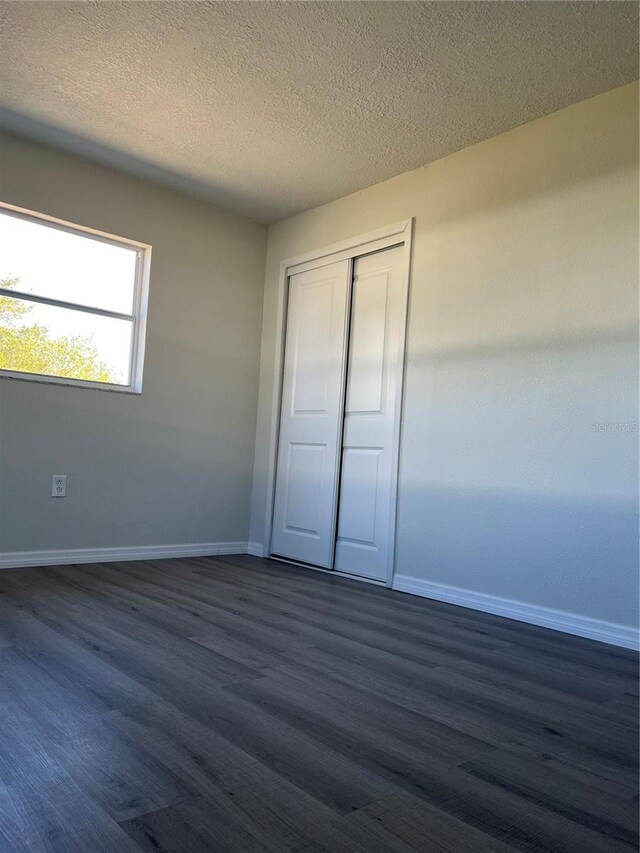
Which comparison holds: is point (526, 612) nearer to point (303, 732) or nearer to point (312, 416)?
point (303, 732)

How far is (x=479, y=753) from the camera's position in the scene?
1.56 m

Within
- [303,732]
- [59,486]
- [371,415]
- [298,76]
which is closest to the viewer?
[303,732]

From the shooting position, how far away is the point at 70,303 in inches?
152

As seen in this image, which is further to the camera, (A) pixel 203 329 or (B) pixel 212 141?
(A) pixel 203 329

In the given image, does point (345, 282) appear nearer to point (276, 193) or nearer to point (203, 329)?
point (276, 193)

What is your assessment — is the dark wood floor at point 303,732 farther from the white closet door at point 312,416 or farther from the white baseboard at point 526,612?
the white closet door at point 312,416

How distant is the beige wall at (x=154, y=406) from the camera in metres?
3.70

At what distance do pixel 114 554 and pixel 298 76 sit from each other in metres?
2.87

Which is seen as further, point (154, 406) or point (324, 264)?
point (324, 264)

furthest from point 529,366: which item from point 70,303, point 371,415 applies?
point 70,303

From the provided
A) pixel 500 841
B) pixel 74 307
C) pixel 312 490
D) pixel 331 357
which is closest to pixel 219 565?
pixel 312 490

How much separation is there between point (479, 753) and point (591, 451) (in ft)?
5.42

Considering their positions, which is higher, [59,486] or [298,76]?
[298,76]

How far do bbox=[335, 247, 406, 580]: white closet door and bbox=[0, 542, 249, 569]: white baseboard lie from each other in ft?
3.10
